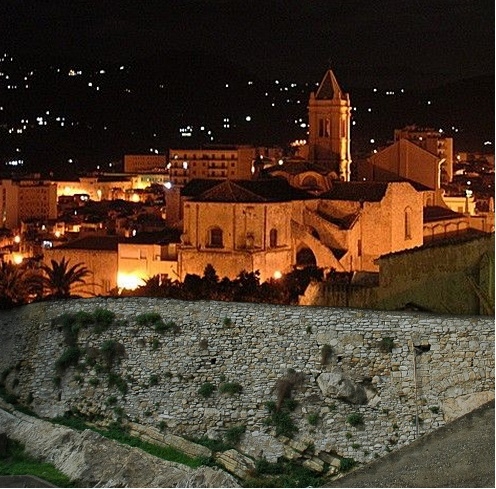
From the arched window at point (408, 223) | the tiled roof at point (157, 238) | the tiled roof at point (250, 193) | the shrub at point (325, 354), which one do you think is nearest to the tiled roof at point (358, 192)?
the tiled roof at point (250, 193)

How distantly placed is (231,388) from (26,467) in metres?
1.68

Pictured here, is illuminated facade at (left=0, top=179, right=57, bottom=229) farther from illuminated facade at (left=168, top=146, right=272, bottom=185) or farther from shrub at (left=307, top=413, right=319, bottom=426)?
shrub at (left=307, top=413, right=319, bottom=426)

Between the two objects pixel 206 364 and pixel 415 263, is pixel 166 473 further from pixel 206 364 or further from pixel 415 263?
pixel 415 263

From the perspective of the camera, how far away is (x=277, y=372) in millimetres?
9867

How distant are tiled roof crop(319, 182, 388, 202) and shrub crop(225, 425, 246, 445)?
12.4m

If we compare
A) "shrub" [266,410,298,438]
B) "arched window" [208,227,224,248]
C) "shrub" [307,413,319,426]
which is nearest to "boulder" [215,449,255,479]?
"shrub" [266,410,298,438]

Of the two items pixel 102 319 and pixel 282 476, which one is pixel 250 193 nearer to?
pixel 102 319

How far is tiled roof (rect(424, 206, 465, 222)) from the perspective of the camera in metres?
24.0

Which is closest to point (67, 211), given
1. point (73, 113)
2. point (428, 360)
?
point (73, 113)

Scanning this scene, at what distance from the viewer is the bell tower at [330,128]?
27266mm

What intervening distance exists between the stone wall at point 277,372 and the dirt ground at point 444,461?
0.78 ft

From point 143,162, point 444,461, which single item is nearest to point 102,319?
point 444,461

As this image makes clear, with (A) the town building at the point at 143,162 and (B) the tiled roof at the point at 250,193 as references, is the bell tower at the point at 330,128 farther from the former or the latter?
(A) the town building at the point at 143,162

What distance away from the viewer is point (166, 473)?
9.29m
